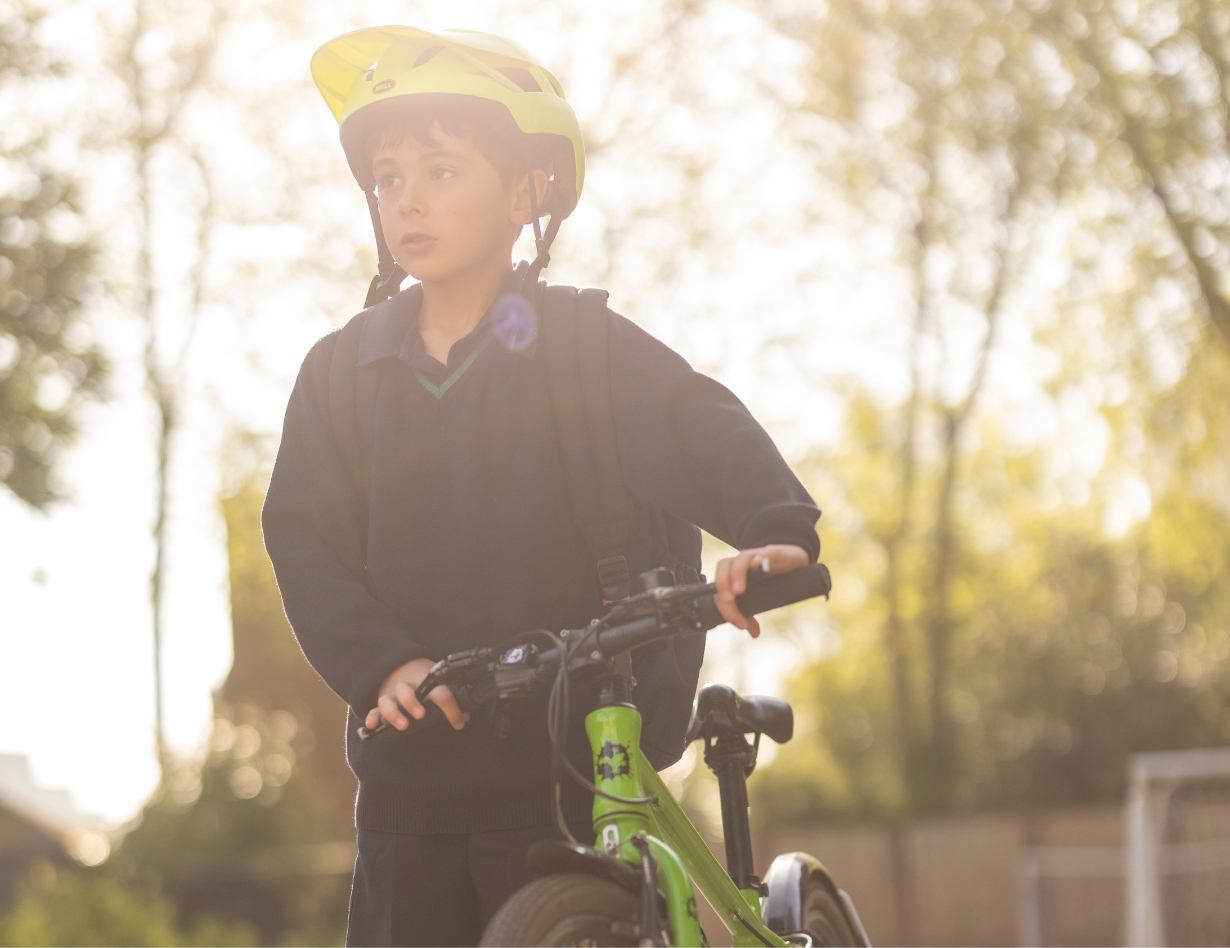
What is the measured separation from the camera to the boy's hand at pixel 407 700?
226 cm

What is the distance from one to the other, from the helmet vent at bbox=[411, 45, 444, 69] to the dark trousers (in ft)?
4.54

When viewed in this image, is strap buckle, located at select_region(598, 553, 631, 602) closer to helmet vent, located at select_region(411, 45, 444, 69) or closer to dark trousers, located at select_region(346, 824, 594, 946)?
dark trousers, located at select_region(346, 824, 594, 946)

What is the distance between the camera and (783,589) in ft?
7.15

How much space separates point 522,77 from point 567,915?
5.17ft

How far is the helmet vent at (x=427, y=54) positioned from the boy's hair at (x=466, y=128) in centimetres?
10

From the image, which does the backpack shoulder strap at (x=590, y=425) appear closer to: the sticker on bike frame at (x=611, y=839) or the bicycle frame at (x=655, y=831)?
the bicycle frame at (x=655, y=831)

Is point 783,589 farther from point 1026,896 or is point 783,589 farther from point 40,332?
point 1026,896

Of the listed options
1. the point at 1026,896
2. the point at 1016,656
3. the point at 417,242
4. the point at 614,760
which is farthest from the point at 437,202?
the point at 1016,656

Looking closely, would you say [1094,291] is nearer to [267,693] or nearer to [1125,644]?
[1125,644]

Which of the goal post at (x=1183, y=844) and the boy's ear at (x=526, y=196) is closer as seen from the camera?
the boy's ear at (x=526, y=196)

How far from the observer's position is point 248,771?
14664mm

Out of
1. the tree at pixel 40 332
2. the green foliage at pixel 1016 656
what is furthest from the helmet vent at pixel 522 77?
the green foliage at pixel 1016 656

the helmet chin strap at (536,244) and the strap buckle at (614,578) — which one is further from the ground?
the helmet chin strap at (536,244)

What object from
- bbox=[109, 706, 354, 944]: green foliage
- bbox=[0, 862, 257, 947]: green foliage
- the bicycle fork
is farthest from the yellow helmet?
bbox=[109, 706, 354, 944]: green foliage
